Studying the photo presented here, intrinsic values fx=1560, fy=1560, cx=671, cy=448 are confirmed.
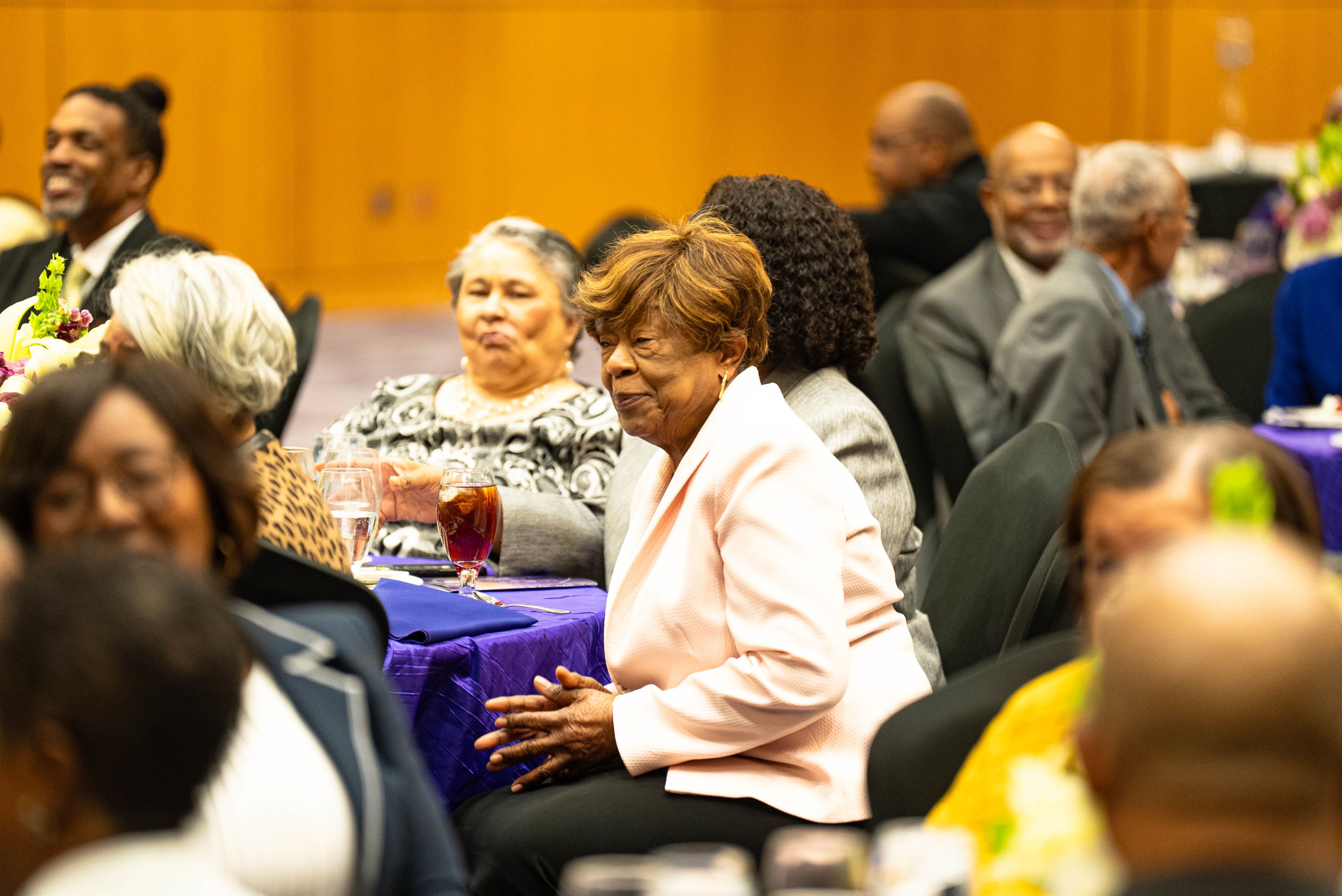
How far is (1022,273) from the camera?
5125 mm

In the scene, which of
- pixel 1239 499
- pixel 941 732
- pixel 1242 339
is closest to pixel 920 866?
pixel 1239 499

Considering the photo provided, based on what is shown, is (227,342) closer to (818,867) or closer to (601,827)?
(601,827)

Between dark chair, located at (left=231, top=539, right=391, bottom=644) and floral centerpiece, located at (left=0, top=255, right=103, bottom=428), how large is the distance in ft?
1.84

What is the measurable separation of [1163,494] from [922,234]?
4.32m

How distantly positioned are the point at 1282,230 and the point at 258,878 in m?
6.71

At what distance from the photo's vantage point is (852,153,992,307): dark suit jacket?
573 centimetres

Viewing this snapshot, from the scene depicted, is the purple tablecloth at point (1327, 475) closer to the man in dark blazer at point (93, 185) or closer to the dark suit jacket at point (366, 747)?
the dark suit jacket at point (366, 747)

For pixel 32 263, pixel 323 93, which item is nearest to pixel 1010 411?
pixel 32 263

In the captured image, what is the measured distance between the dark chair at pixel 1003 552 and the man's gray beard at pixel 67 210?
3.22 m

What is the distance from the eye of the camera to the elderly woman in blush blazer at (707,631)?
215 centimetres

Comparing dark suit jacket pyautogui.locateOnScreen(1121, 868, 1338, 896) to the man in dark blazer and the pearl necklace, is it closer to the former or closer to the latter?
the pearl necklace

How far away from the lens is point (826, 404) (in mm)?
2771

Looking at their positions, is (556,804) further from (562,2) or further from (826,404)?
(562,2)

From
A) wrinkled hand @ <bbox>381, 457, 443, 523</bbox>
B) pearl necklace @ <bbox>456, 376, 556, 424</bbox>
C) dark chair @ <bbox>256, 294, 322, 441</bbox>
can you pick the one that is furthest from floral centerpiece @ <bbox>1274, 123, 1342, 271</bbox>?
dark chair @ <bbox>256, 294, 322, 441</bbox>
